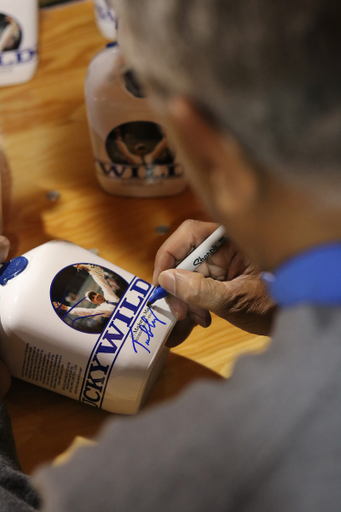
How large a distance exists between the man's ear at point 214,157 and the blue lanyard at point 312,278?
0.11 ft

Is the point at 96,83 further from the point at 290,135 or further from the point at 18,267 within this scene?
the point at 290,135

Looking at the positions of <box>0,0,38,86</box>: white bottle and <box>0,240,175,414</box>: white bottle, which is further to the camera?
<box>0,0,38,86</box>: white bottle

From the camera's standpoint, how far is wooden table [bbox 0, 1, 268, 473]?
462 millimetres

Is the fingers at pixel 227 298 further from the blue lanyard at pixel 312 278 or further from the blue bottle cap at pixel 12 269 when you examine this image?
the blue lanyard at pixel 312 278

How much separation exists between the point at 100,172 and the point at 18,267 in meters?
0.22

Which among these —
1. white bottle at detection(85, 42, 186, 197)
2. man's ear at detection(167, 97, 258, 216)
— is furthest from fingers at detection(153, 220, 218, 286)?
man's ear at detection(167, 97, 258, 216)

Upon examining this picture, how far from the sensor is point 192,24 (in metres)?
0.18

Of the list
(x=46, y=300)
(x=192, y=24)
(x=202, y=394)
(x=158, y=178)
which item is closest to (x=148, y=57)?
(x=192, y=24)

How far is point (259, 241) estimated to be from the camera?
0.23 meters

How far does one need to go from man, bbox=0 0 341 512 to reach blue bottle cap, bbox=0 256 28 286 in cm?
25

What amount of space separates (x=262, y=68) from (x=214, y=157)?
→ 5 cm

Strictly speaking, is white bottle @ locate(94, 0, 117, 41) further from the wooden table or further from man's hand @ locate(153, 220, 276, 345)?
man's hand @ locate(153, 220, 276, 345)

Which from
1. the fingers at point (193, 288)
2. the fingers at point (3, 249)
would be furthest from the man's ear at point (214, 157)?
the fingers at point (3, 249)
